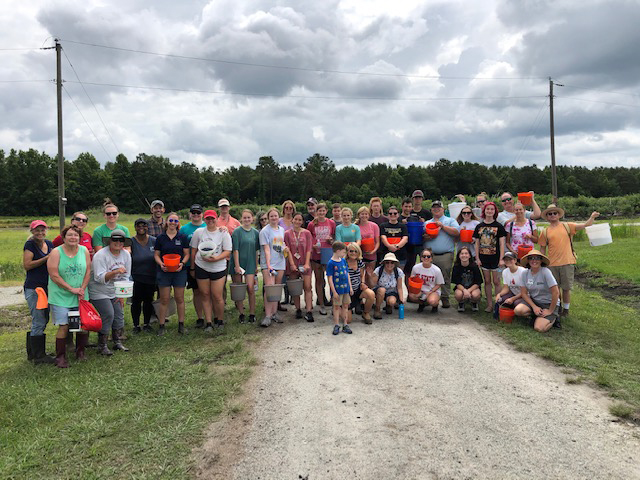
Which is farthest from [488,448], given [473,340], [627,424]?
[473,340]

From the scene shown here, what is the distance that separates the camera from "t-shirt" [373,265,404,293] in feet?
26.5

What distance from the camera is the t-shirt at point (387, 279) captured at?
8078 millimetres

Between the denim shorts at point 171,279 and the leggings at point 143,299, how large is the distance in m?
0.27

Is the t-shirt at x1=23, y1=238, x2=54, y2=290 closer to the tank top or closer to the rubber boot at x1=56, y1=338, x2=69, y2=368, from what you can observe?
the tank top

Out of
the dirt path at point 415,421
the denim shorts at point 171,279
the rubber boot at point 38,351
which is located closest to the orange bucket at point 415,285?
the dirt path at point 415,421

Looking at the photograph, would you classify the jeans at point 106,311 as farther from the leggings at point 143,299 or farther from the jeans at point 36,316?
the leggings at point 143,299

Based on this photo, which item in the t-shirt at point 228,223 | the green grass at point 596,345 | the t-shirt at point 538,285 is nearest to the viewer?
the green grass at point 596,345

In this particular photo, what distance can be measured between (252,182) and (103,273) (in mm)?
88690

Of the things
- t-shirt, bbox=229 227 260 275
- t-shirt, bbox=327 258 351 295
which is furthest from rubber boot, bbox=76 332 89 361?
t-shirt, bbox=327 258 351 295

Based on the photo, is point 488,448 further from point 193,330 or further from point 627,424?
point 193,330

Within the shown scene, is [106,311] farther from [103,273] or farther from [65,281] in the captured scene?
[65,281]

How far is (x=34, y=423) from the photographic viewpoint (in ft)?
14.3

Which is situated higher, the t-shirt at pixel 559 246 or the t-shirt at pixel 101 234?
the t-shirt at pixel 101 234

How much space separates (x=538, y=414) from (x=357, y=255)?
12.3 ft
